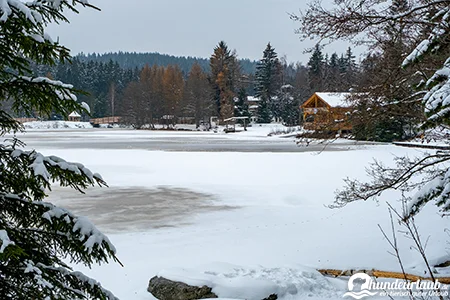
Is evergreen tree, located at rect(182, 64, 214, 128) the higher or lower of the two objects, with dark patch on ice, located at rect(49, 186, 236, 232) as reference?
higher

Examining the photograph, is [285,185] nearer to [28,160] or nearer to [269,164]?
[269,164]

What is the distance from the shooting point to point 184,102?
89.0 m

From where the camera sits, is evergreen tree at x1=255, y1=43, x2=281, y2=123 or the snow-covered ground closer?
the snow-covered ground

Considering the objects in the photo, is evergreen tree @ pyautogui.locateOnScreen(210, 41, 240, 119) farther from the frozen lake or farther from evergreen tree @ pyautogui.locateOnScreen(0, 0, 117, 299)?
evergreen tree @ pyautogui.locateOnScreen(0, 0, 117, 299)

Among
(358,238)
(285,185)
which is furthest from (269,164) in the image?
(358,238)

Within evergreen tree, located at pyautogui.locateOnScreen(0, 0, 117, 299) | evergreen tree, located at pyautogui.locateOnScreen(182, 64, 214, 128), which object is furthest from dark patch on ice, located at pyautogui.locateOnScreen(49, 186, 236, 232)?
evergreen tree, located at pyautogui.locateOnScreen(182, 64, 214, 128)

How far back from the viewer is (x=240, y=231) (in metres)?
10.2

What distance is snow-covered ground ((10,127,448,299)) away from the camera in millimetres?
6656

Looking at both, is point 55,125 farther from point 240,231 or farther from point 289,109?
point 240,231

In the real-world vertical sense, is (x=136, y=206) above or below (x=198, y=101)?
below

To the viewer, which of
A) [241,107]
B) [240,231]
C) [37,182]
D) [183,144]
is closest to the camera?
[37,182]

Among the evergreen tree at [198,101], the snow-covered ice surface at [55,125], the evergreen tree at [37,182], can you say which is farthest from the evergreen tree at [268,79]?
the evergreen tree at [37,182]

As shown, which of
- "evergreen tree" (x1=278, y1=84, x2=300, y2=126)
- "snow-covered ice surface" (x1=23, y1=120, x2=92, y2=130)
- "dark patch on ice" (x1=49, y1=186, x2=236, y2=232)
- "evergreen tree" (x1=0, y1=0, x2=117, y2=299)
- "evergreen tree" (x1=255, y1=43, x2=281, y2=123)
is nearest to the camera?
"evergreen tree" (x1=0, y1=0, x2=117, y2=299)

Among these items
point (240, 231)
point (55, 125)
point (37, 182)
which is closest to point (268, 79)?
point (55, 125)
